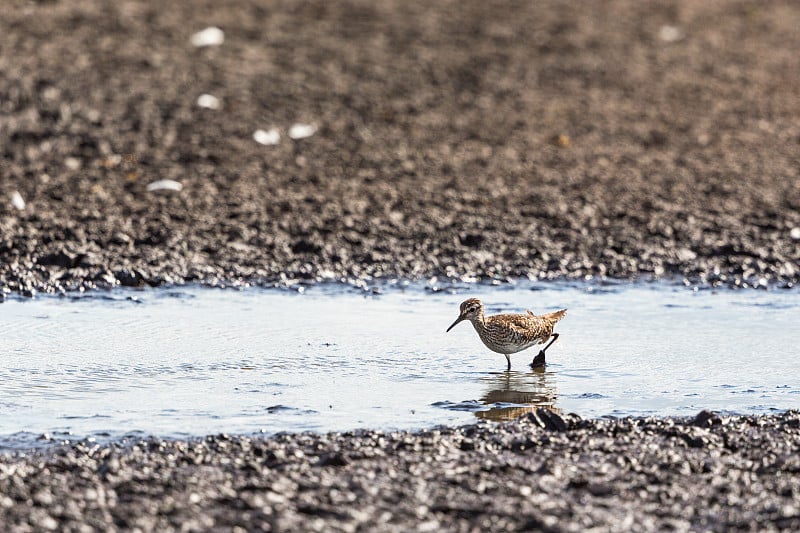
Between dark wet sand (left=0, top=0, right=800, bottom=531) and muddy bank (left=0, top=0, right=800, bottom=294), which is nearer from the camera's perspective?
dark wet sand (left=0, top=0, right=800, bottom=531)

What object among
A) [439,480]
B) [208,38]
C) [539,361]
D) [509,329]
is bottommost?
[439,480]

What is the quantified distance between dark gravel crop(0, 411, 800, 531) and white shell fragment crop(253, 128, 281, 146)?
9.87 meters

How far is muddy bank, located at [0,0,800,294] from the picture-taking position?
42.4 ft

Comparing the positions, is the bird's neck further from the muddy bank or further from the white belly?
the muddy bank

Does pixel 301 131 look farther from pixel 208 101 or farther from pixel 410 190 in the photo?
pixel 410 190

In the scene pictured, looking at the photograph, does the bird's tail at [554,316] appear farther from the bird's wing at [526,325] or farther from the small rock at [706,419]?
the small rock at [706,419]

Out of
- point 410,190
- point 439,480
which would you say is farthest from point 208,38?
point 439,480

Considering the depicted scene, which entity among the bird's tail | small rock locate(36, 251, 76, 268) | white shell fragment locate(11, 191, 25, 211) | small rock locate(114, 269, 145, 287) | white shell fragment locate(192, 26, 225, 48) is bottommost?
the bird's tail

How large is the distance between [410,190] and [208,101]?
441cm

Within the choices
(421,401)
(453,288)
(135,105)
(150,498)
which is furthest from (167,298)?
(135,105)

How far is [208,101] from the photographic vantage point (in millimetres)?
18438

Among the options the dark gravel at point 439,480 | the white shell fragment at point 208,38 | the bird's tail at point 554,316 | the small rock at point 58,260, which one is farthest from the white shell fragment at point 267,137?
the dark gravel at point 439,480

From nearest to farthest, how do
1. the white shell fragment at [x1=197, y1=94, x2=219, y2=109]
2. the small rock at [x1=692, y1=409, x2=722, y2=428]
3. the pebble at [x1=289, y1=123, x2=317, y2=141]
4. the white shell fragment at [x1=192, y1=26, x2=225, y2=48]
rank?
the small rock at [x1=692, y1=409, x2=722, y2=428] → the pebble at [x1=289, y1=123, x2=317, y2=141] → the white shell fragment at [x1=197, y1=94, x2=219, y2=109] → the white shell fragment at [x1=192, y1=26, x2=225, y2=48]

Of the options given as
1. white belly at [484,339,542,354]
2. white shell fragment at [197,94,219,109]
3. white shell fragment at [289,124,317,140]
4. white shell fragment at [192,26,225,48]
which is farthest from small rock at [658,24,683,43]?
white belly at [484,339,542,354]
